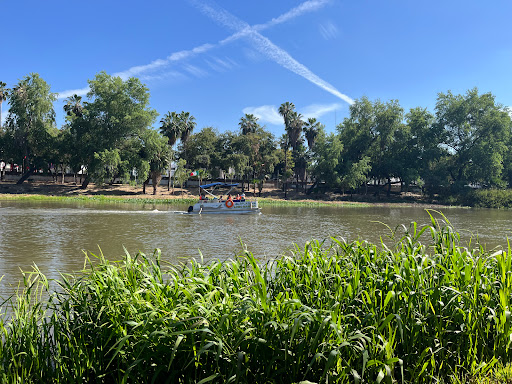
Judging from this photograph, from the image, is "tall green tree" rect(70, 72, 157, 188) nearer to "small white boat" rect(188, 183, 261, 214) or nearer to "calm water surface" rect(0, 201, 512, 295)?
"small white boat" rect(188, 183, 261, 214)

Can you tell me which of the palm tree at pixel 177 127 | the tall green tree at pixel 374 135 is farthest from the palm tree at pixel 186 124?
the tall green tree at pixel 374 135


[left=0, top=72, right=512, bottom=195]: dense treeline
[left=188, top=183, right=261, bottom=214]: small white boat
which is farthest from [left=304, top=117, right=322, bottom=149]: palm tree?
[left=188, top=183, right=261, bottom=214]: small white boat

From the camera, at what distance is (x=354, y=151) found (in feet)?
225

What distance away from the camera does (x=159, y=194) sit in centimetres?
5878

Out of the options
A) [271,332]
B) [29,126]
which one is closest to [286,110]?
[29,126]

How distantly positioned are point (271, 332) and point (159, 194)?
57.1m

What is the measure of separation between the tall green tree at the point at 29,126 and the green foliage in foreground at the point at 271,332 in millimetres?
60102

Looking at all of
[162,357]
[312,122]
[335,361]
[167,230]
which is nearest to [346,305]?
[335,361]

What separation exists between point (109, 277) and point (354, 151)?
6741cm

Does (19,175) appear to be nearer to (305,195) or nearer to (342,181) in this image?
(305,195)

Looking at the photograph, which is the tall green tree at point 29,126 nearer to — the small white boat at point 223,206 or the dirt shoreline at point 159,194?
the dirt shoreline at point 159,194

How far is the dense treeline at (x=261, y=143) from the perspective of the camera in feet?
183

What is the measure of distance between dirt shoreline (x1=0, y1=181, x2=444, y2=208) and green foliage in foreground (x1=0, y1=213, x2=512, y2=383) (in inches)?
1972

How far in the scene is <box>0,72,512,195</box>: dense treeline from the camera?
55844mm
